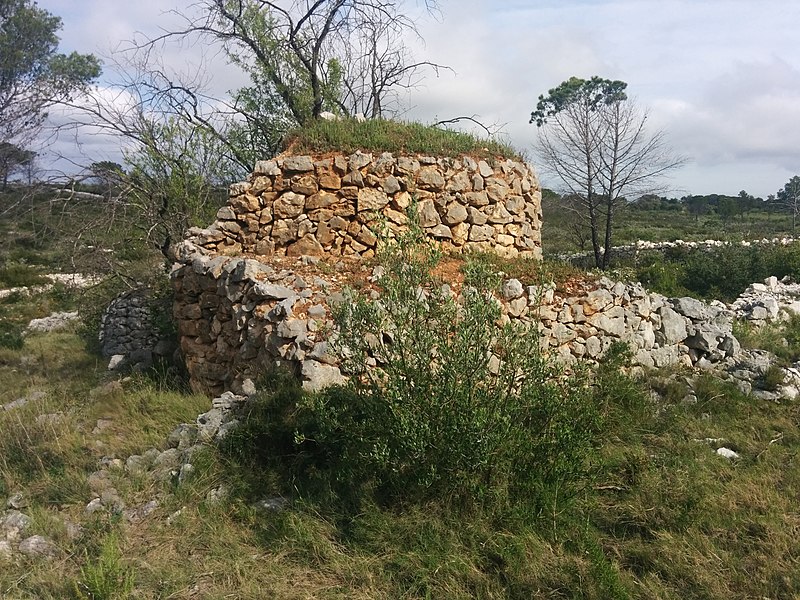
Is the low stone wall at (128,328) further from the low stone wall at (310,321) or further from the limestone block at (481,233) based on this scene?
the limestone block at (481,233)

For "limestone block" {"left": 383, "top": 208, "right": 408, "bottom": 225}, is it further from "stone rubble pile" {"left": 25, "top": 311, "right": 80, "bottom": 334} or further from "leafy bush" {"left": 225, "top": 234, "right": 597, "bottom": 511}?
"stone rubble pile" {"left": 25, "top": 311, "right": 80, "bottom": 334}

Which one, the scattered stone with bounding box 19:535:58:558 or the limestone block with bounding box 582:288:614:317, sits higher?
the limestone block with bounding box 582:288:614:317

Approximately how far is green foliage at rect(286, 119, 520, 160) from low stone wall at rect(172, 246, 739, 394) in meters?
1.69

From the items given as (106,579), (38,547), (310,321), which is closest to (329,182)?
(310,321)

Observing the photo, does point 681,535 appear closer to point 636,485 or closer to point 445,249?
point 636,485

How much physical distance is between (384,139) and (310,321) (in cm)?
290

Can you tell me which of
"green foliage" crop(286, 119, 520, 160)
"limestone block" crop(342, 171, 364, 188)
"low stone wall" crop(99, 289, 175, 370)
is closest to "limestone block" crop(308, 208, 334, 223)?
"limestone block" crop(342, 171, 364, 188)

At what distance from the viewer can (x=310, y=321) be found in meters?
5.61

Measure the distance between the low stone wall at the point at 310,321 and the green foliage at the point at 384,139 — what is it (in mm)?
1685

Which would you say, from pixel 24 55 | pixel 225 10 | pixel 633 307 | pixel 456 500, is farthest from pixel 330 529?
pixel 24 55

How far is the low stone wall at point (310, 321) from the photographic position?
5594 millimetres

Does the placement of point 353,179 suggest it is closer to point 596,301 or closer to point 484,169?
point 484,169

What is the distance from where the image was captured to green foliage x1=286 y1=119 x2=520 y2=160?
727 centimetres

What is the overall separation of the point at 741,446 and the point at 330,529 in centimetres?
363
